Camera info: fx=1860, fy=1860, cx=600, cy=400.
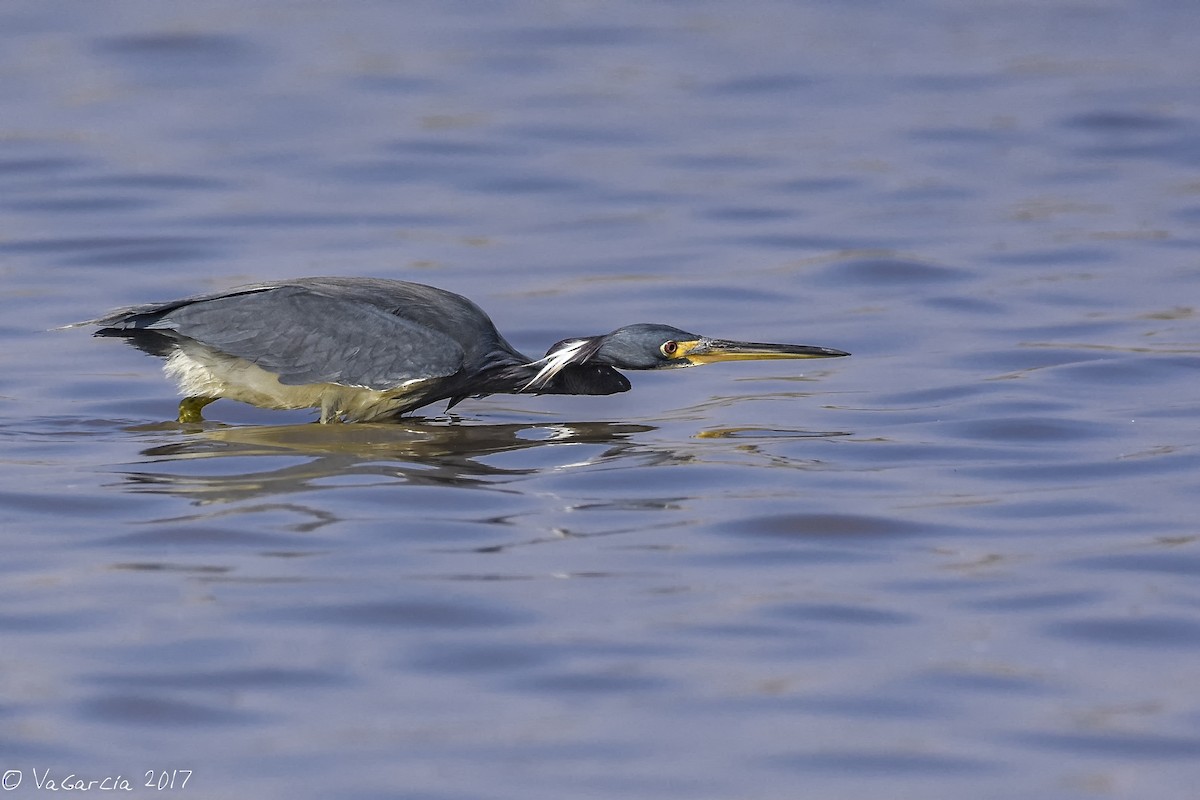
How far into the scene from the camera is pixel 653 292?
12008mm

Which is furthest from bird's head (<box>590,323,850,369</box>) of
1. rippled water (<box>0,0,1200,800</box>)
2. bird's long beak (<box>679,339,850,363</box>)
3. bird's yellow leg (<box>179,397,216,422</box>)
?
bird's yellow leg (<box>179,397,216,422</box>)

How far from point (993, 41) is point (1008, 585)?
46.2ft

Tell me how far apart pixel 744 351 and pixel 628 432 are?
2.97 ft

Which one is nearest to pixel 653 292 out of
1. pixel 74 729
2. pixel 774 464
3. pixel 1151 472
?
pixel 774 464

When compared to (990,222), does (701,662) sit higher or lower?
lower

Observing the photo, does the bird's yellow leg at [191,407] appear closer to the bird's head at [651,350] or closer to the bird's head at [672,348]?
the bird's head at [651,350]

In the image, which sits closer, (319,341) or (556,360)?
(319,341)

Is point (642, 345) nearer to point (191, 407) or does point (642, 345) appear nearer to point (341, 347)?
point (341, 347)

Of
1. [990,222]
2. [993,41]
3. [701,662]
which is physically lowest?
[701,662]

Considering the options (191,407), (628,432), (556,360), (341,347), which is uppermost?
(341,347)

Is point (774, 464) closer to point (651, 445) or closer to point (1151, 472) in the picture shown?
point (651, 445)

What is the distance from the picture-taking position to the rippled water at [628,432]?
5.35 m

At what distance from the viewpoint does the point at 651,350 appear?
9.79 metres

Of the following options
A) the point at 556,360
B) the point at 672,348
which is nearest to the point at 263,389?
the point at 556,360
